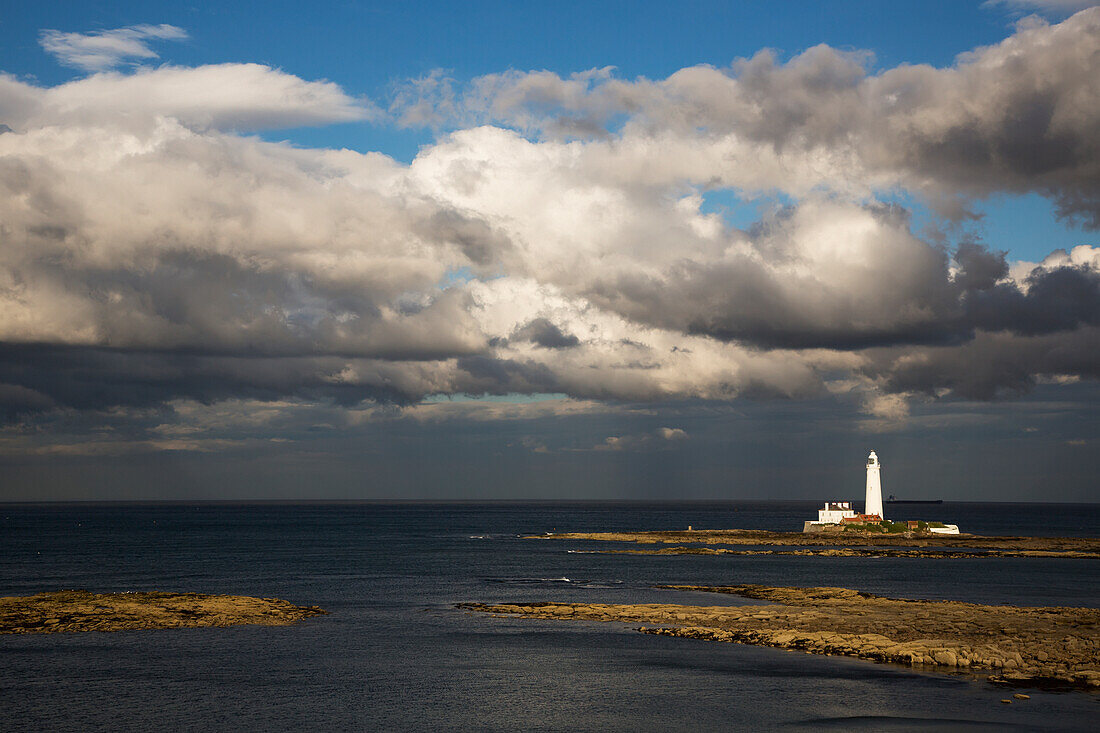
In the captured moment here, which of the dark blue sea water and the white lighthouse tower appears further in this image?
the white lighthouse tower

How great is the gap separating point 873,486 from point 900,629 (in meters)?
118

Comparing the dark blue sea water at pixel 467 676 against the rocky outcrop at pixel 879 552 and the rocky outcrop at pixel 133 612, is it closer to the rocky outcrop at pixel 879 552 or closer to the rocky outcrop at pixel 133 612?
the rocky outcrop at pixel 133 612

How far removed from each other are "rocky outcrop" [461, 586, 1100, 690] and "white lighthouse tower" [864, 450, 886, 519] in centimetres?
9487

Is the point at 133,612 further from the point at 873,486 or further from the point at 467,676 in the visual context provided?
the point at 873,486

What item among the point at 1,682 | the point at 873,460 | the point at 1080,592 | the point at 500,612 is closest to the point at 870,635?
the point at 500,612

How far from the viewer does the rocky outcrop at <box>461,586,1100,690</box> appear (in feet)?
162

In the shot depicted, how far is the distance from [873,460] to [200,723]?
145 m

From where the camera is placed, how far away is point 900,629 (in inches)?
2304

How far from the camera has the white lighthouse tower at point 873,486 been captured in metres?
168

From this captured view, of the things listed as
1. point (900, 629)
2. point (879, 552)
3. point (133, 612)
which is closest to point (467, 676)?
point (900, 629)

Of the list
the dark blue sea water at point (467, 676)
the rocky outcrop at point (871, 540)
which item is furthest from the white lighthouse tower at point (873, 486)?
the dark blue sea water at point (467, 676)

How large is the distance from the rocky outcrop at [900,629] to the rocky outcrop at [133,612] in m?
16.1

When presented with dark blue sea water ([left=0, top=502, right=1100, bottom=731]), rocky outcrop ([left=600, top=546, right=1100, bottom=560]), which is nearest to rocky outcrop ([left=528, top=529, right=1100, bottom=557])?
rocky outcrop ([left=600, top=546, right=1100, bottom=560])

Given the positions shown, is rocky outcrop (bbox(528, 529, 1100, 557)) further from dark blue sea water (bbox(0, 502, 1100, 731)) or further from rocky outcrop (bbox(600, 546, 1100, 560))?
dark blue sea water (bbox(0, 502, 1100, 731))
